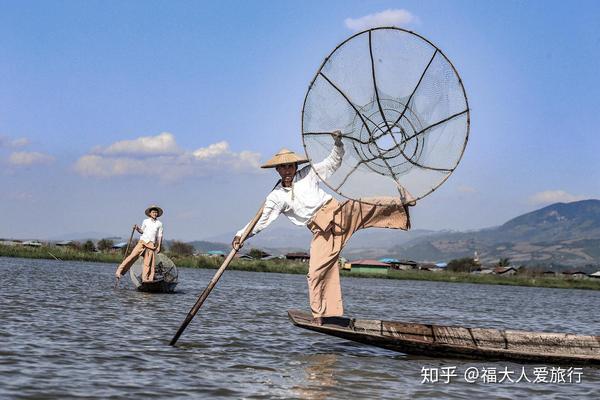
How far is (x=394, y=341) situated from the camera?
9.70m

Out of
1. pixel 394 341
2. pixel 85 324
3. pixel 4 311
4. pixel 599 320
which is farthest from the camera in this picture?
pixel 599 320

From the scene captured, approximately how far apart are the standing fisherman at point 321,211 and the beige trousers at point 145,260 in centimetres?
865

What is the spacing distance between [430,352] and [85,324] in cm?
499

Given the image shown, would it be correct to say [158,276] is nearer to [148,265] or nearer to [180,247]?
[148,265]

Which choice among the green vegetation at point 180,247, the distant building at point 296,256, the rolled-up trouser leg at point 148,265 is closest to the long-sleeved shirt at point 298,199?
the rolled-up trouser leg at point 148,265

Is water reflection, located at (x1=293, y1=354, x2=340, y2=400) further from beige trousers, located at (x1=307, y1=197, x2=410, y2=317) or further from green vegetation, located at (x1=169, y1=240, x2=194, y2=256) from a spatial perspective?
green vegetation, located at (x1=169, y1=240, x2=194, y2=256)

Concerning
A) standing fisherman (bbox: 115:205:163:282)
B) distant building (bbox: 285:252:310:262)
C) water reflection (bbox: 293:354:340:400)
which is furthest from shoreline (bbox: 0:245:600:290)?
water reflection (bbox: 293:354:340:400)

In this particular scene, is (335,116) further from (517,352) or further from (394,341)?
(517,352)

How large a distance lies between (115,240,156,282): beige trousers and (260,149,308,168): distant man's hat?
8832mm

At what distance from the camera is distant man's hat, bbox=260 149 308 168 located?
896 centimetres

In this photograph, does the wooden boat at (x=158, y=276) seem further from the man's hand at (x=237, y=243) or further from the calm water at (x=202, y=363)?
the man's hand at (x=237, y=243)

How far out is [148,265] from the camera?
18281 millimetres

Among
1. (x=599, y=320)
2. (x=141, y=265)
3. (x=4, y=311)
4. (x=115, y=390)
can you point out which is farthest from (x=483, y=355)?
(x=599, y=320)

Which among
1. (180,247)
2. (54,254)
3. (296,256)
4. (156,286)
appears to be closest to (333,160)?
(156,286)
